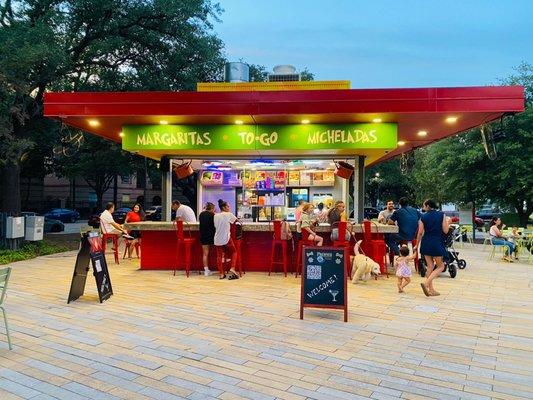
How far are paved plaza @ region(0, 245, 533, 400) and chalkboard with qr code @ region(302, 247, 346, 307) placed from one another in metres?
0.32

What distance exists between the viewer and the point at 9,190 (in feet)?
49.4

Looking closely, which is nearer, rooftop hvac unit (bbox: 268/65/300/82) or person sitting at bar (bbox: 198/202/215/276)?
person sitting at bar (bbox: 198/202/215/276)

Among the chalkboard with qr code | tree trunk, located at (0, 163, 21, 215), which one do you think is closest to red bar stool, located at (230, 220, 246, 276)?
the chalkboard with qr code

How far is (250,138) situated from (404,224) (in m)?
4.07

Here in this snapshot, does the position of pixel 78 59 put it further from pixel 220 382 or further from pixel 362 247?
pixel 220 382

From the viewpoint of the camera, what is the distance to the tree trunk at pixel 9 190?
15.0 meters

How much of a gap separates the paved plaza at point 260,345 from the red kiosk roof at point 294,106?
358cm

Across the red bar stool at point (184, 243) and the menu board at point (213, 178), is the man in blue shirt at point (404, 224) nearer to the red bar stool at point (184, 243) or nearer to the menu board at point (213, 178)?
the red bar stool at point (184, 243)

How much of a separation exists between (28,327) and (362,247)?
682cm

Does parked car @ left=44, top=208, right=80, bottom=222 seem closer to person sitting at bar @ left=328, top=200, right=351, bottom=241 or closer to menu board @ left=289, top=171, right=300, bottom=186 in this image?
menu board @ left=289, top=171, right=300, bottom=186

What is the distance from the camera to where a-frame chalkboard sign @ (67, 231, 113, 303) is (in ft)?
22.2

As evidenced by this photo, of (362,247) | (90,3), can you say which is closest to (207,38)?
(90,3)

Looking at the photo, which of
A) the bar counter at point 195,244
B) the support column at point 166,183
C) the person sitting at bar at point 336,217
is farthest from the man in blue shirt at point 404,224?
the support column at point 166,183

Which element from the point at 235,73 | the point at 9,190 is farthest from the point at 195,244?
the point at 9,190
